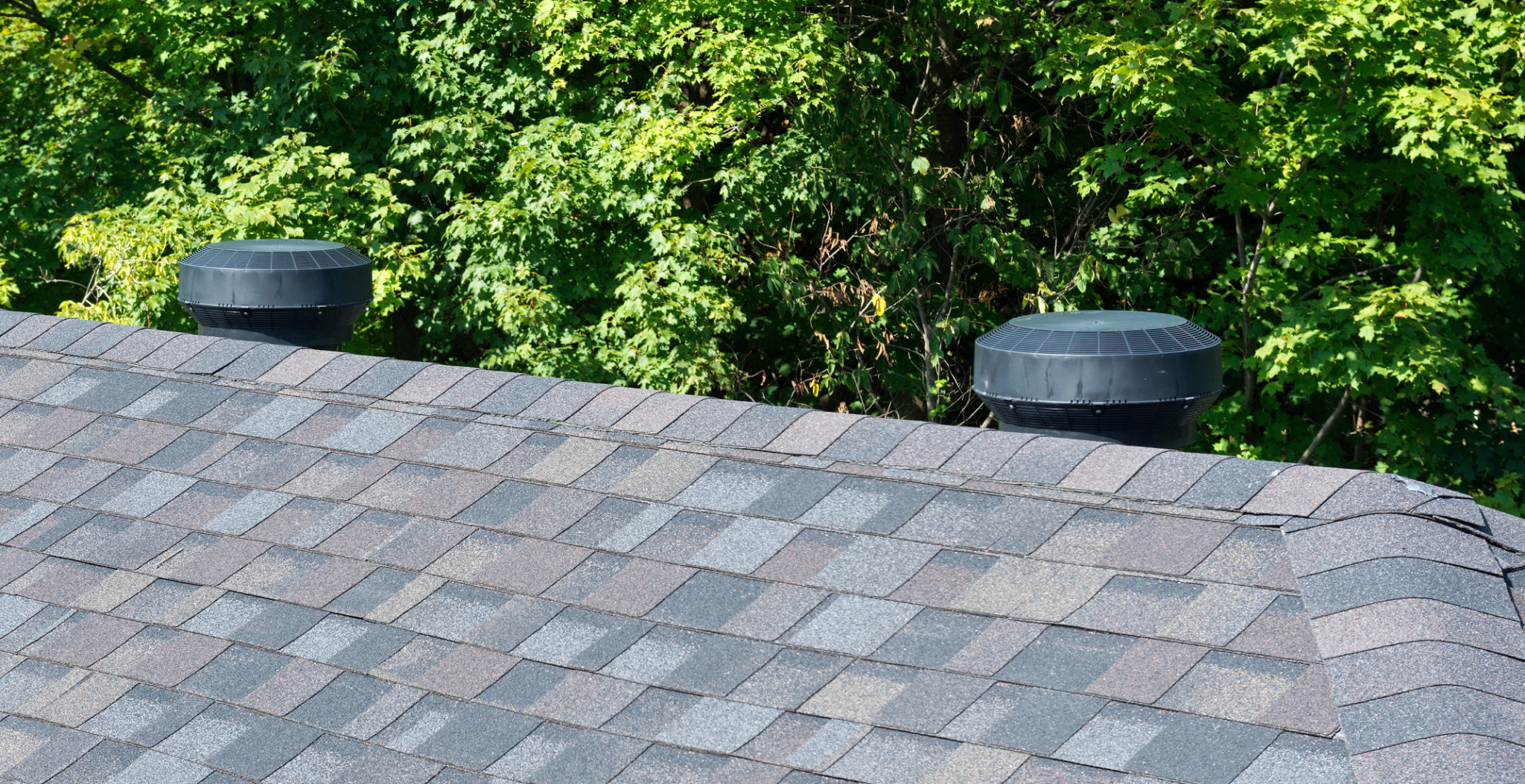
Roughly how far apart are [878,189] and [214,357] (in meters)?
9.10

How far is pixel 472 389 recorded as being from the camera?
495 centimetres

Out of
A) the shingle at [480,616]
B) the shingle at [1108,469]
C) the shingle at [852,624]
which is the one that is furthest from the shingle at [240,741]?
the shingle at [1108,469]

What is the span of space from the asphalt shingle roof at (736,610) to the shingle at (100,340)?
1.30 metres

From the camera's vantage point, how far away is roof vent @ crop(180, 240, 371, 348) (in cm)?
679

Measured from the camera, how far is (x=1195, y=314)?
13.3 meters

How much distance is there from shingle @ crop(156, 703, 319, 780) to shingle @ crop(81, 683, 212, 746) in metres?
0.04

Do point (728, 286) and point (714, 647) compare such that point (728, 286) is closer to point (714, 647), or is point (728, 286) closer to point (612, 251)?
point (612, 251)

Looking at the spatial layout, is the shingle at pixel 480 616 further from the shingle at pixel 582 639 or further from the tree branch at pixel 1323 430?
the tree branch at pixel 1323 430

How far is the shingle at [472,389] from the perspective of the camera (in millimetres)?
4875

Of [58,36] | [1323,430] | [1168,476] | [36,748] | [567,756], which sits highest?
[58,36]

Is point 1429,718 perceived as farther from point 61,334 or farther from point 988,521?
point 61,334

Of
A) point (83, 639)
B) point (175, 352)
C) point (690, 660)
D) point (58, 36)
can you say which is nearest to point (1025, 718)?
point (690, 660)

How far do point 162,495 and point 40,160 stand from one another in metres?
13.9

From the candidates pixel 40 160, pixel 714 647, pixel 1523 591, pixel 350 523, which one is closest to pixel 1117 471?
pixel 1523 591
